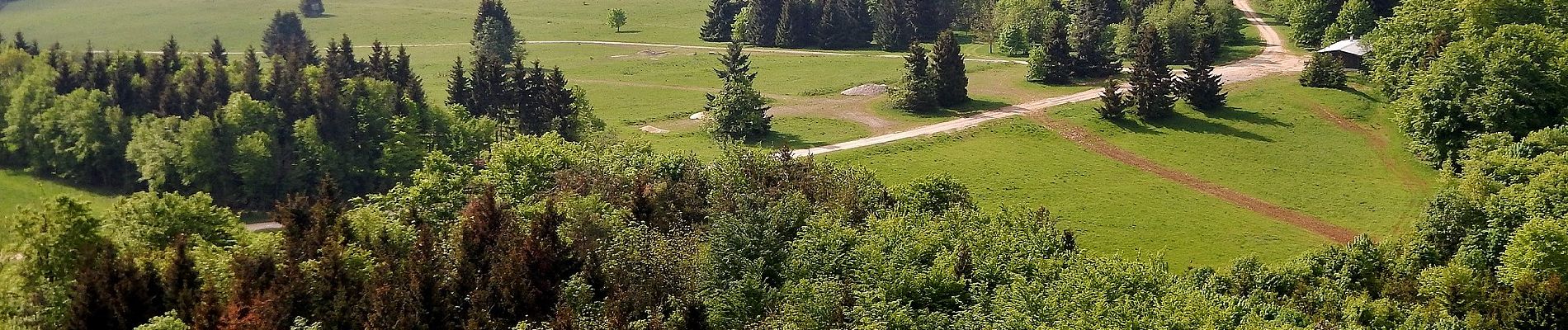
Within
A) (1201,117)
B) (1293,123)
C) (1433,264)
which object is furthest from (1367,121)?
(1433,264)

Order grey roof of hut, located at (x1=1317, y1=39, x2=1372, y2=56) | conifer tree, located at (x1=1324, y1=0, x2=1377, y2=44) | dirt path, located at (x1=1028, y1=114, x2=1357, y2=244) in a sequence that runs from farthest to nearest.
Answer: conifer tree, located at (x1=1324, y1=0, x2=1377, y2=44)
grey roof of hut, located at (x1=1317, y1=39, x2=1372, y2=56)
dirt path, located at (x1=1028, y1=114, x2=1357, y2=244)

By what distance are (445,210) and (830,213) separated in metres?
18.8

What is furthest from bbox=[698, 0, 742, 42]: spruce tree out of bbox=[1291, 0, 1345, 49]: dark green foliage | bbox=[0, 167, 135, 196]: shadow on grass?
bbox=[0, 167, 135, 196]: shadow on grass

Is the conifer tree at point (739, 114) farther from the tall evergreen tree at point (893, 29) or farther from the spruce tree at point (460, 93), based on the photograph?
the tall evergreen tree at point (893, 29)

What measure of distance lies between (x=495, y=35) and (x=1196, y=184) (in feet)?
292

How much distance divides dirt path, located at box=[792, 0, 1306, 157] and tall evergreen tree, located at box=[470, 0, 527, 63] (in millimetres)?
60731

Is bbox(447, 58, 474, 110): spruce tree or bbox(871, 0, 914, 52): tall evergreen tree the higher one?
bbox(871, 0, 914, 52): tall evergreen tree

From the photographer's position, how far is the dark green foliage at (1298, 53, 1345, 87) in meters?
84.2

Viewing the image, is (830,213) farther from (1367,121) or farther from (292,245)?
(1367,121)

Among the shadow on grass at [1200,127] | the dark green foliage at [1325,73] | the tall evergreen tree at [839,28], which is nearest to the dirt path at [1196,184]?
the shadow on grass at [1200,127]

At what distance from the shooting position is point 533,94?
278 feet

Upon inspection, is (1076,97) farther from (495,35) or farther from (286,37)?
(286,37)

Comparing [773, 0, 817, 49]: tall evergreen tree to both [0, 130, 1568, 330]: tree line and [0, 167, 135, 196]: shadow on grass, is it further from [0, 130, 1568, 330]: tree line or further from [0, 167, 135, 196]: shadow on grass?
[0, 130, 1568, 330]: tree line

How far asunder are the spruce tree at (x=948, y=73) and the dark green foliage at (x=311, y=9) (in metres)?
130
